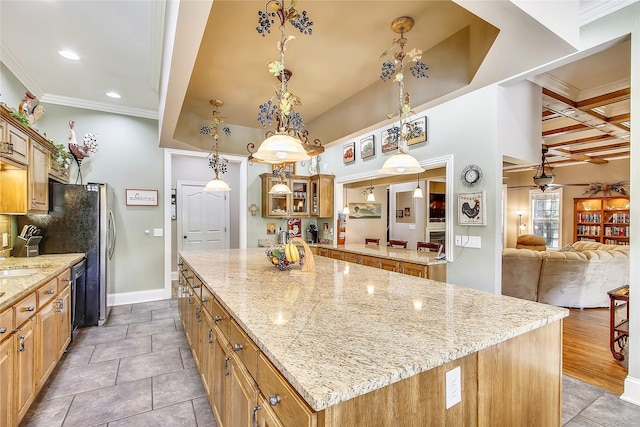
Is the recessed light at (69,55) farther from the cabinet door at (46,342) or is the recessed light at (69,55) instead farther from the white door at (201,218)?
the white door at (201,218)

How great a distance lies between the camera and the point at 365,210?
6012mm

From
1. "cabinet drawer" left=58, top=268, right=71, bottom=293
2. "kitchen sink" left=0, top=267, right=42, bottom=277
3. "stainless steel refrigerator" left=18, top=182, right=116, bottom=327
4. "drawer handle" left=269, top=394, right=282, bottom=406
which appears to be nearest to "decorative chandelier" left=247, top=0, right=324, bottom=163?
"drawer handle" left=269, top=394, right=282, bottom=406

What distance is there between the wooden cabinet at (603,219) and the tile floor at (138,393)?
23.7 feet

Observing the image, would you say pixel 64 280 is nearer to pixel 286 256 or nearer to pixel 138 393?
pixel 138 393

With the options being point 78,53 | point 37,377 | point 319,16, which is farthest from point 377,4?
point 37,377

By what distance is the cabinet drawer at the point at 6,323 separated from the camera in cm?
157

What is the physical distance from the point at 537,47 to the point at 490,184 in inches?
47.2

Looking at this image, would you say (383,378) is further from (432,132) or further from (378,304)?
(432,132)

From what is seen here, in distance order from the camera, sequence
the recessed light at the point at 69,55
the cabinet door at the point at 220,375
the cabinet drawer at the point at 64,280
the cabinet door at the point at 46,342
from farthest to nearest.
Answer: the recessed light at the point at 69,55 < the cabinet drawer at the point at 64,280 < the cabinet door at the point at 46,342 < the cabinet door at the point at 220,375

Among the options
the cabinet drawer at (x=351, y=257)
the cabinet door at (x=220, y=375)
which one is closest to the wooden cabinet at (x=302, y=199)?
the cabinet drawer at (x=351, y=257)

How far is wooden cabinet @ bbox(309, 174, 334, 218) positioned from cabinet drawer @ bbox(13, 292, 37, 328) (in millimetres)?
3999

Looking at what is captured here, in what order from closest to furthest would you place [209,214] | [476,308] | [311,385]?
1. [311,385]
2. [476,308]
3. [209,214]

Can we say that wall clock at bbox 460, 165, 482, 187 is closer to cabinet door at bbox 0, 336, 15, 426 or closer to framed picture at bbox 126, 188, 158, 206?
cabinet door at bbox 0, 336, 15, 426

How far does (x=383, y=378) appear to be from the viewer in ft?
2.64
